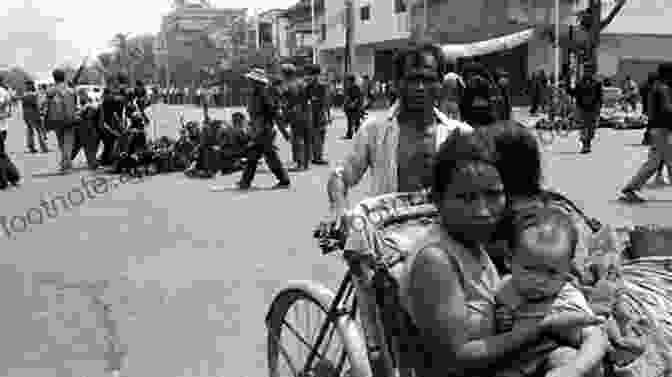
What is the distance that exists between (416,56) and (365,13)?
43652 millimetres

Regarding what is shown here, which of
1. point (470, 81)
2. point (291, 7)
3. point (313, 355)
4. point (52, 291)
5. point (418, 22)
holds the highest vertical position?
point (291, 7)

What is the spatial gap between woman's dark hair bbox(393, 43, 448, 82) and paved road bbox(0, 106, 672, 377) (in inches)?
71.5

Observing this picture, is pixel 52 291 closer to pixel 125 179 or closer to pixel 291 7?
pixel 125 179

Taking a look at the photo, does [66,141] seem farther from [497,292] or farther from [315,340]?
[497,292]

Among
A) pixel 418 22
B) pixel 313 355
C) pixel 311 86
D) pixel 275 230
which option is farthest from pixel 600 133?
pixel 418 22

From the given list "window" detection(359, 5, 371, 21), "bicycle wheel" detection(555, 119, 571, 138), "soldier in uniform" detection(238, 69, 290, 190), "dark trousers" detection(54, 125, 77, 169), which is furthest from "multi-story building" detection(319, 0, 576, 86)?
"soldier in uniform" detection(238, 69, 290, 190)

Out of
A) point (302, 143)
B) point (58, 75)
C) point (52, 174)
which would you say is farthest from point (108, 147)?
point (302, 143)

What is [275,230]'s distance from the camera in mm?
7816

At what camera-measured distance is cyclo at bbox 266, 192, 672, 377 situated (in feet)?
7.93

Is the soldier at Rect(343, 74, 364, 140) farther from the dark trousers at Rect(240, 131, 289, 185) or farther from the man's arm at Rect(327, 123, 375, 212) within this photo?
the man's arm at Rect(327, 123, 375, 212)

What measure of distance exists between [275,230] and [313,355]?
4824 mm

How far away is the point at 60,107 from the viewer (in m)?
13.3

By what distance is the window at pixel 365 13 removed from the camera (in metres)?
45.2

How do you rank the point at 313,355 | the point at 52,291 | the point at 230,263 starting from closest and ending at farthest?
the point at 313,355, the point at 52,291, the point at 230,263
